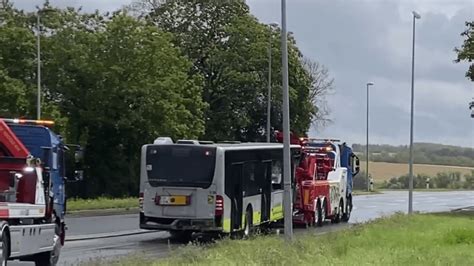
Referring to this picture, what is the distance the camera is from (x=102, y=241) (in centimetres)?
2923

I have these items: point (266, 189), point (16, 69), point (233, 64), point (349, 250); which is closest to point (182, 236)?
point (266, 189)

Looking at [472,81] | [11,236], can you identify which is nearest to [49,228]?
[11,236]

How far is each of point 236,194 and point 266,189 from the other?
3109 mm

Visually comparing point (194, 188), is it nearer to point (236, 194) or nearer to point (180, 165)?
point (180, 165)

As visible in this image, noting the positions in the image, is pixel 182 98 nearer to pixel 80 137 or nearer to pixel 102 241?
pixel 80 137

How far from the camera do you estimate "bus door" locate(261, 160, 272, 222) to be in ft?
105

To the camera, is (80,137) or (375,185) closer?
(80,137)

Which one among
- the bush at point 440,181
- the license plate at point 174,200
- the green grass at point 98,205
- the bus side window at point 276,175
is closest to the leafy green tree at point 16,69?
the green grass at point 98,205

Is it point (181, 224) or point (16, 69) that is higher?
point (16, 69)

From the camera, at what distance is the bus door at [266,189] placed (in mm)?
31978

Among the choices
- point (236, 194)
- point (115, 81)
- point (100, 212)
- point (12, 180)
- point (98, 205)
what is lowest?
point (100, 212)

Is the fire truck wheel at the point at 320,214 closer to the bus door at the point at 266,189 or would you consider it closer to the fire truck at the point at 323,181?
the fire truck at the point at 323,181

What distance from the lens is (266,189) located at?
32250mm

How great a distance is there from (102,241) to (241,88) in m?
42.0
